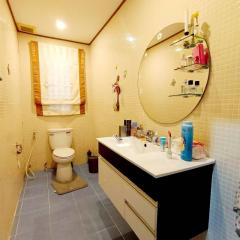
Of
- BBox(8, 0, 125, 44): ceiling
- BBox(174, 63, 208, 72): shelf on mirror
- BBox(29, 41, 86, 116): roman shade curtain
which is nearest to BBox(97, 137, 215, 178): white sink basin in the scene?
BBox(174, 63, 208, 72): shelf on mirror

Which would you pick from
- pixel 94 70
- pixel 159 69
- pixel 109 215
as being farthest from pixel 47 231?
pixel 94 70

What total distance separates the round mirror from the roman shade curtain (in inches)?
69.1

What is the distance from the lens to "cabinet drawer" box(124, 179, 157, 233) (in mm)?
944

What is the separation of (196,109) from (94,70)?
235 centimetres

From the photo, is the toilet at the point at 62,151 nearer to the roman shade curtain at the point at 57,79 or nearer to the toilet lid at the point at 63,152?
the toilet lid at the point at 63,152

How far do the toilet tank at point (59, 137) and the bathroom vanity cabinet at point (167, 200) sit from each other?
201 cm

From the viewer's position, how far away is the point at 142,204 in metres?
1.04

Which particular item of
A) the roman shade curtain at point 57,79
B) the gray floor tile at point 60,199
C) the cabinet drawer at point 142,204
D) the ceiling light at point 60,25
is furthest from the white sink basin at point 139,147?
the ceiling light at point 60,25

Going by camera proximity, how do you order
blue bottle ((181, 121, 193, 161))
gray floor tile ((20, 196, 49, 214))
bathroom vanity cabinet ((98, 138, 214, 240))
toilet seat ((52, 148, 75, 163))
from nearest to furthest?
bathroom vanity cabinet ((98, 138, 214, 240))
blue bottle ((181, 121, 193, 161))
gray floor tile ((20, 196, 49, 214))
toilet seat ((52, 148, 75, 163))

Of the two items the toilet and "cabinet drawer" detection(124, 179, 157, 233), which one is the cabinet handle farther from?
the toilet

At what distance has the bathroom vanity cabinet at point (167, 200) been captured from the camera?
3.06ft

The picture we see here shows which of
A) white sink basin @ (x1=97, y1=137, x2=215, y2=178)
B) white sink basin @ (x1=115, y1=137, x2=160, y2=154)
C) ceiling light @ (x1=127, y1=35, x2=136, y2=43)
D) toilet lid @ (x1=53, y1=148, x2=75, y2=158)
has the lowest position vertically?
toilet lid @ (x1=53, y1=148, x2=75, y2=158)

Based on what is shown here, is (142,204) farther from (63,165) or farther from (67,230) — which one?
(63,165)

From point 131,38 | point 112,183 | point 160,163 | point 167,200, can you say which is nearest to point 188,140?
point 160,163
